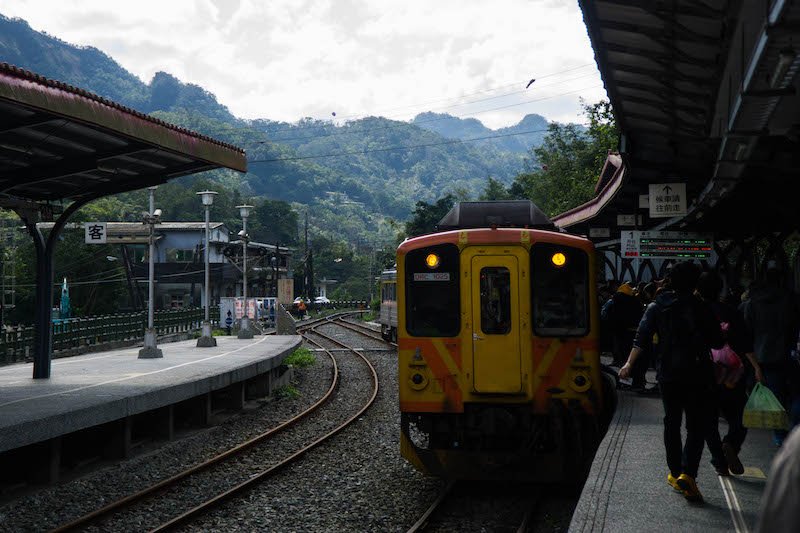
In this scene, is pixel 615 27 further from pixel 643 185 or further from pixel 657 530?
pixel 643 185

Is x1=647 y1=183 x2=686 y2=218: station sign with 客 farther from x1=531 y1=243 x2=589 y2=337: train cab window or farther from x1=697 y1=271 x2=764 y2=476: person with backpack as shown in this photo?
x1=697 y1=271 x2=764 y2=476: person with backpack

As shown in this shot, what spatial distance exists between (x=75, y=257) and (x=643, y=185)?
4207 cm

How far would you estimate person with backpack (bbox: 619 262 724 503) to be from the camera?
5.84m

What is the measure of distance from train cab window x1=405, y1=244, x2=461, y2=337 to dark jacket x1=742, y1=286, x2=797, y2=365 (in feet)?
8.87

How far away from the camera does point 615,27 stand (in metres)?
6.84

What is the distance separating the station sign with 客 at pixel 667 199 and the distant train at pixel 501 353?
15.0 ft

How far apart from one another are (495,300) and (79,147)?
6.46 metres

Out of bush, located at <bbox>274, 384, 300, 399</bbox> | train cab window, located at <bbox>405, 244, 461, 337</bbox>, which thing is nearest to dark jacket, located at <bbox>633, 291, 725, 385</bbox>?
train cab window, located at <bbox>405, 244, 461, 337</bbox>

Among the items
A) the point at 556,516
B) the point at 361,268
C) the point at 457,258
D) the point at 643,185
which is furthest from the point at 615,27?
the point at 361,268

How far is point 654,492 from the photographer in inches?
245

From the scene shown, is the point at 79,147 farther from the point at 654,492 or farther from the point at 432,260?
the point at 654,492

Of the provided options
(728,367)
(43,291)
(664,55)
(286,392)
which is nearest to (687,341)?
(728,367)

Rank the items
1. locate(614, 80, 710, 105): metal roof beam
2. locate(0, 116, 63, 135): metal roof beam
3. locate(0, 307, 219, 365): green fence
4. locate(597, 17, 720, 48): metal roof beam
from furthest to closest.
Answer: locate(0, 307, 219, 365): green fence
locate(0, 116, 63, 135): metal roof beam
locate(614, 80, 710, 105): metal roof beam
locate(597, 17, 720, 48): metal roof beam

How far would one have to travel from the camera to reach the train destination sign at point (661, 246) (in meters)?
14.8
